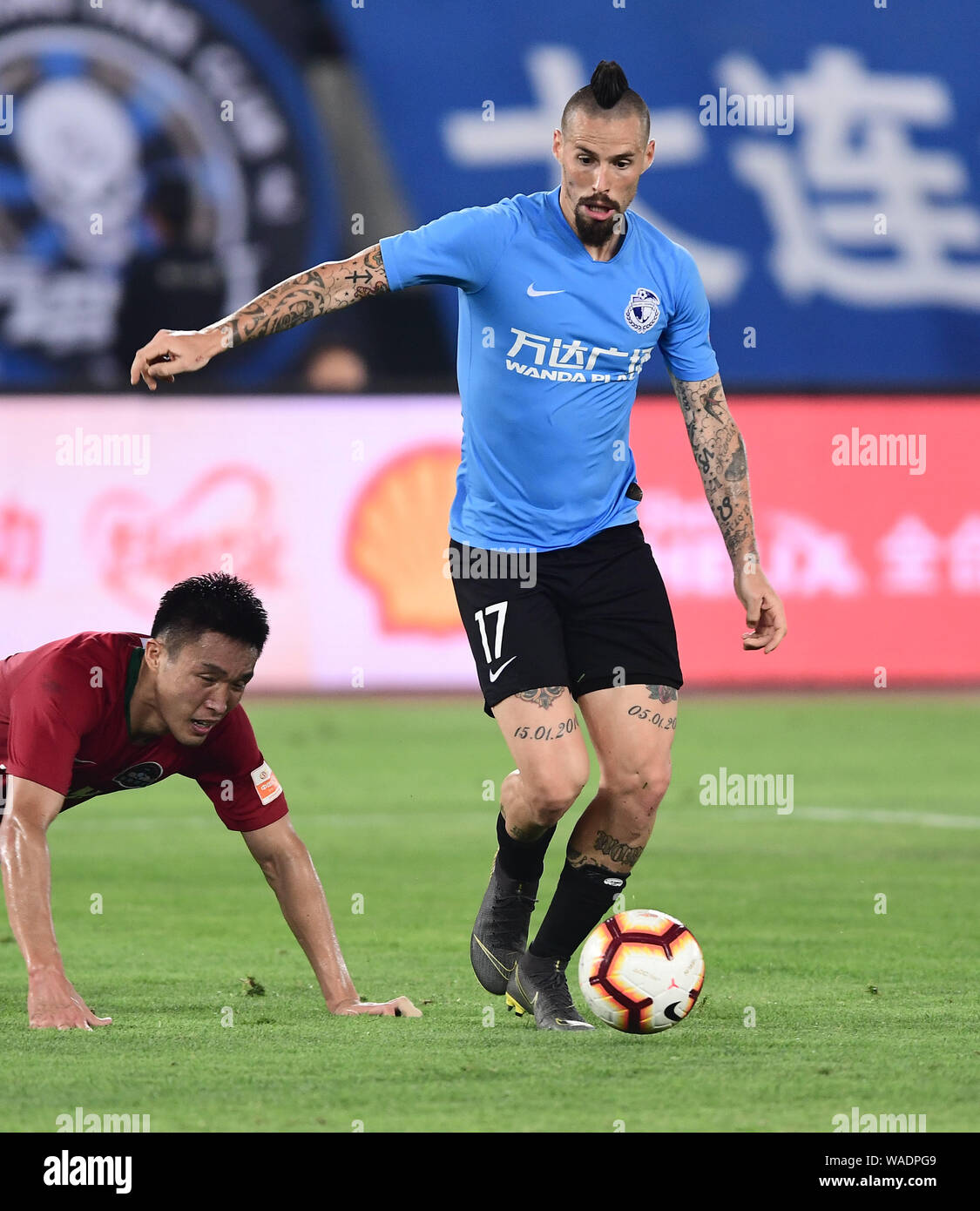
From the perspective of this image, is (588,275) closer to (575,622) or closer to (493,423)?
(493,423)

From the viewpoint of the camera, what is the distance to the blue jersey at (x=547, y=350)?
6.02m

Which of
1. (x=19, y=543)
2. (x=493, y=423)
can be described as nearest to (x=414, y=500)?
(x=19, y=543)

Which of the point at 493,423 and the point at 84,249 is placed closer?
the point at 493,423

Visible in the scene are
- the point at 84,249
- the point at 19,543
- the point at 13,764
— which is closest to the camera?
the point at 13,764

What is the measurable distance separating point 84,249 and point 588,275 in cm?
1628

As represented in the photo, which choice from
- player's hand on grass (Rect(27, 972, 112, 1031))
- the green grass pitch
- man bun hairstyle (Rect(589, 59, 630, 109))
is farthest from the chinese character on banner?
player's hand on grass (Rect(27, 972, 112, 1031))

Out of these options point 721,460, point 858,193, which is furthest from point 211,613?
point 858,193

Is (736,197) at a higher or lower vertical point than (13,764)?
higher

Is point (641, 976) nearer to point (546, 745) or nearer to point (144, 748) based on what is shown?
point (546, 745)

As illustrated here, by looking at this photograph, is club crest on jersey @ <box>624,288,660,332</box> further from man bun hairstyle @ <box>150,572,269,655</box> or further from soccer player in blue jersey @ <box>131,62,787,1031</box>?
man bun hairstyle @ <box>150,572,269,655</box>

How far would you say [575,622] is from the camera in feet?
20.0
